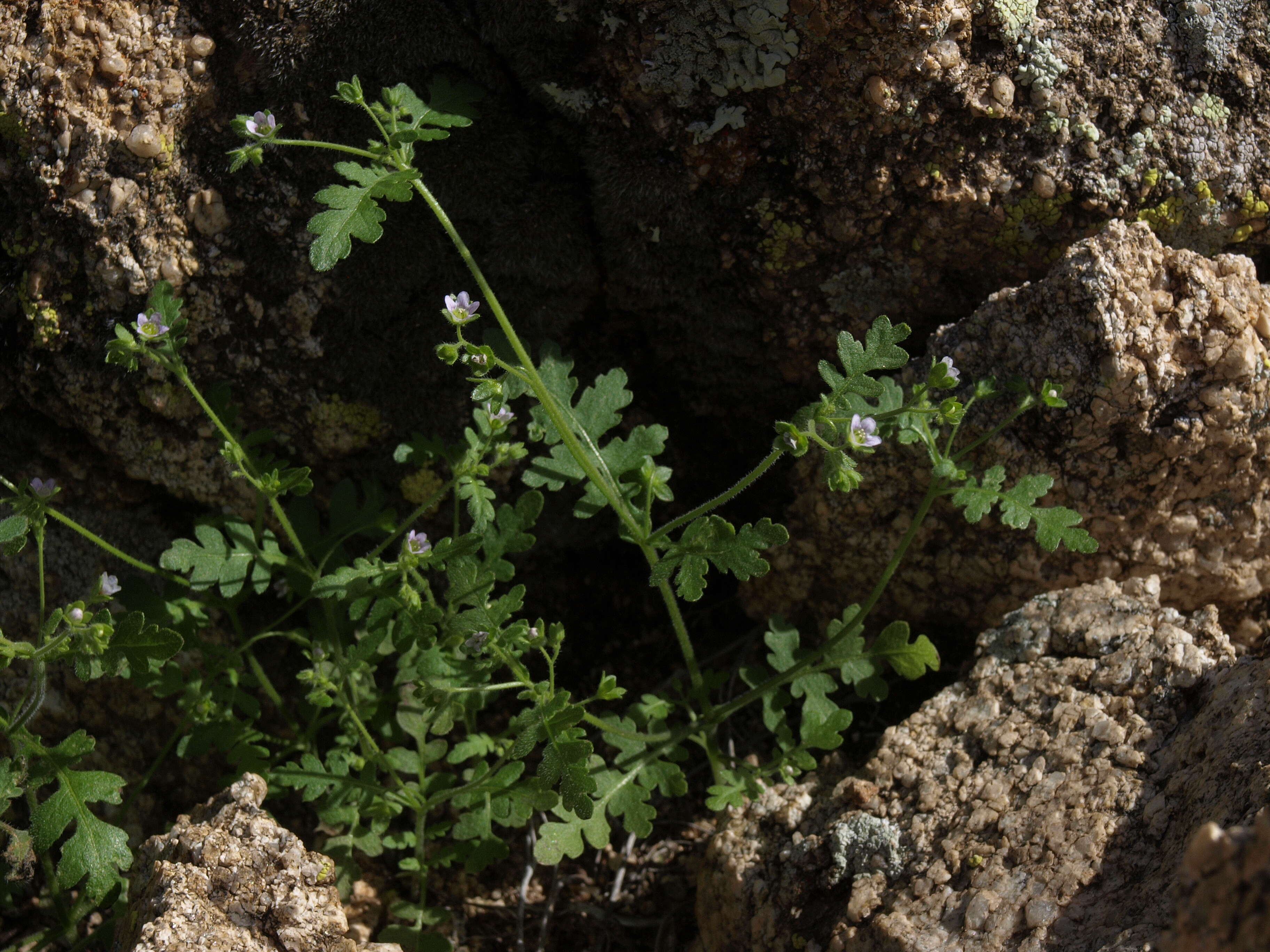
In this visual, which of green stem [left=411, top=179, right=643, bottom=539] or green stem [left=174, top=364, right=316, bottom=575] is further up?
green stem [left=411, top=179, right=643, bottom=539]

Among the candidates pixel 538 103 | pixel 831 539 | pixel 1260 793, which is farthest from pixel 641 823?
pixel 538 103

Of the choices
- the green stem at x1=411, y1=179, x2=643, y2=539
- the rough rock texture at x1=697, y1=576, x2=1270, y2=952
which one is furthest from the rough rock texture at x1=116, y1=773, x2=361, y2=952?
the green stem at x1=411, y1=179, x2=643, y2=539

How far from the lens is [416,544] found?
2953 millimetres

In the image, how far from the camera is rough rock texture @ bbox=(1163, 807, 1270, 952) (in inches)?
Answer: 59.4

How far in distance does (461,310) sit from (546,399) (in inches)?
13.7

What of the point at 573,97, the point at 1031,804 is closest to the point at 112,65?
the point at 573,97

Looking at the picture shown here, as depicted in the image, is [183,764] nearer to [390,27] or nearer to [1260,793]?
[390,27]

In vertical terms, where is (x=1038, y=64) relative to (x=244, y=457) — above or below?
above

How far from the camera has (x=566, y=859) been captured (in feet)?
12.0

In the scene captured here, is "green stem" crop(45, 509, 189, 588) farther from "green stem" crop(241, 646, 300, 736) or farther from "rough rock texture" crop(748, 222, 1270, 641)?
"rough rock texture" crop(748, 222, 1270, 641)

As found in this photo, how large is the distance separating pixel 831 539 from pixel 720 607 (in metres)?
0.70

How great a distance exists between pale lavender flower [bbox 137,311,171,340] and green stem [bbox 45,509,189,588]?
21.1 inches

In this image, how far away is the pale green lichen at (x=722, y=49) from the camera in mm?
3041

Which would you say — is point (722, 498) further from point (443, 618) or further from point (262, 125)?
point (262, 125)
